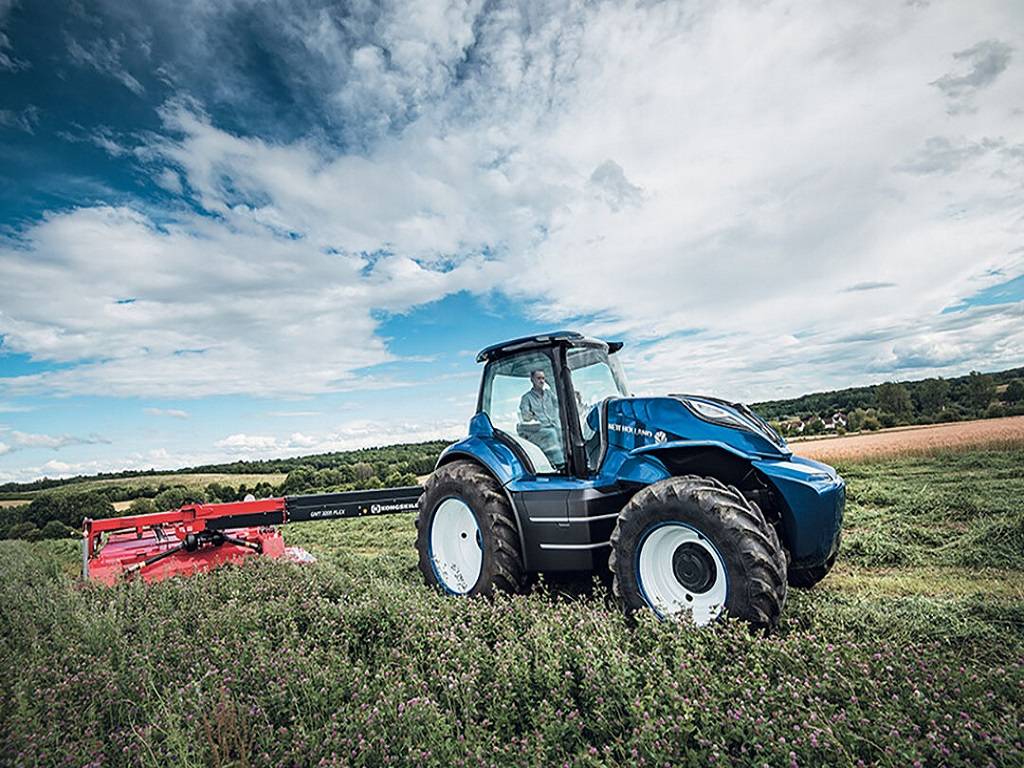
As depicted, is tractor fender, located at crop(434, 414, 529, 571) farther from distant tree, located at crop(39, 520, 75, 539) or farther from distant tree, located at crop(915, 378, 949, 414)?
distant tree, located at crop(915, 378, 949, 414)

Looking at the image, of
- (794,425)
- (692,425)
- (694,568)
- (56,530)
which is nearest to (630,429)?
(692,425)

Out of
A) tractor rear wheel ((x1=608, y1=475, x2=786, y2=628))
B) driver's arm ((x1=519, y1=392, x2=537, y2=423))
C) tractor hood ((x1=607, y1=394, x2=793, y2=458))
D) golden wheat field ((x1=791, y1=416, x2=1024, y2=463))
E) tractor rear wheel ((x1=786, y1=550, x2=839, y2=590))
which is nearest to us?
tractor rear wheel ((x1=608, y1=475, x2=786, y2=628))

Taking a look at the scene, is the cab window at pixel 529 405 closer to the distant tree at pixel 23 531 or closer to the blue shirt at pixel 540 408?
the blue shirt at pixel 540 408

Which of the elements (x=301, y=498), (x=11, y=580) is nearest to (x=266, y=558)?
(x=301, y=498)

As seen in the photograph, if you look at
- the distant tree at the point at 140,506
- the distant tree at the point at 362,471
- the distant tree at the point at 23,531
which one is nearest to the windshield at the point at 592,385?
the distant tree at the point at 362,471

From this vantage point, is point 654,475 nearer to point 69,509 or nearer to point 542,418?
point 542,418

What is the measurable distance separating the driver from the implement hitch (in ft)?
8.20

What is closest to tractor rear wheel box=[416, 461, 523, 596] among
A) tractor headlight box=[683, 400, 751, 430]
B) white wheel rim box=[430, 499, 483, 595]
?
white wheel rim box=[430, 499, 483, 595]

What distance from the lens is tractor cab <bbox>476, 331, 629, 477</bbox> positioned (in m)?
5.53

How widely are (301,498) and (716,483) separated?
5.83m

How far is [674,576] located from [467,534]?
2350 mm

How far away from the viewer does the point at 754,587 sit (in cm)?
392

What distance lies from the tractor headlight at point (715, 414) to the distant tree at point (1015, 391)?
27.2 m

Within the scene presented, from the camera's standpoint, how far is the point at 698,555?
438 cm
